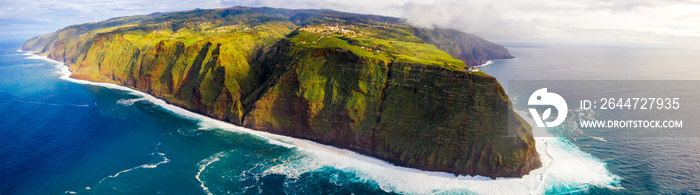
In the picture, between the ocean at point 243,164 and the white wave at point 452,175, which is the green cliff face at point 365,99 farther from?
the ocean at point 243,164

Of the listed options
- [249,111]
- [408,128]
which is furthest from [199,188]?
[408,128]

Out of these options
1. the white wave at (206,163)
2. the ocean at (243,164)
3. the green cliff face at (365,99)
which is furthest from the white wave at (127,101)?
the white wave at (206,163)

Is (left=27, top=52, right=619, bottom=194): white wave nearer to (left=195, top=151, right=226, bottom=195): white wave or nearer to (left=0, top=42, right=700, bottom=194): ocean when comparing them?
(left=195, top=151, right=226, bottom=195): white wave

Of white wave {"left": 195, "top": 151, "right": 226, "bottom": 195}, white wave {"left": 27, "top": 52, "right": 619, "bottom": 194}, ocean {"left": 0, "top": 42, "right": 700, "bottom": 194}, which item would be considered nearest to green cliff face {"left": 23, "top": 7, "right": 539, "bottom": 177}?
white wave {"left": 27, "top": 52, "right": 619, "bottom": 194}

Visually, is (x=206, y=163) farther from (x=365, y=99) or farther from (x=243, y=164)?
(x=365, y=99)

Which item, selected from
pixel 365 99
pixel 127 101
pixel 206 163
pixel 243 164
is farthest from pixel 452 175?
pixel 127 101

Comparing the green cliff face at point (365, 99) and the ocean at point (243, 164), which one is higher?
the green cliff face at point (365, 99)
